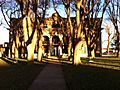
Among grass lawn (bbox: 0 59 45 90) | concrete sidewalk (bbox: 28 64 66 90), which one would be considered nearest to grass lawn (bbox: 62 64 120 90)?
concrete sidewalk (bbox: 28 64 66 90)

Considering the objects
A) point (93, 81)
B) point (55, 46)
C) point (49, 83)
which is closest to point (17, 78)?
point (49, 83)

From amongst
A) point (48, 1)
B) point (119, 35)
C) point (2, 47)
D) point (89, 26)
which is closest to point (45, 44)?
point (2, 47)

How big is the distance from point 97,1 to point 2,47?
2297 inches

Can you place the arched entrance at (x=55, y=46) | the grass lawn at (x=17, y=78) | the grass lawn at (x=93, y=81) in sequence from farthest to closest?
the arched entrance at (x=55, y=46), the grass lawn at (x=17, y=78), the grass lawn at (x=93, y=81)

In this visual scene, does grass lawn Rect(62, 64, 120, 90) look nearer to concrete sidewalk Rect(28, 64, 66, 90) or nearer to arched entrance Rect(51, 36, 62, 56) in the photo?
concrete sidewalk Rect(28, 64, 66, 90)

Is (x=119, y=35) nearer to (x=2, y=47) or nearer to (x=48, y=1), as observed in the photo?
(x=48, y=1)

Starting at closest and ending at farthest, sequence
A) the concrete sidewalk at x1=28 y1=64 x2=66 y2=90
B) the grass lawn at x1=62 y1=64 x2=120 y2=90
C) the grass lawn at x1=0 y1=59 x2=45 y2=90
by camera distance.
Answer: the grass lawn at x1=62 y1=64 x2=120 y2=90 < the concrete sidewalk at x1=28 y1=64 x2=66 y2=90 < the grass lawn at x1=0 y1=59 x2=45 y2=90

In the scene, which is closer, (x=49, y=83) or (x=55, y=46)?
(x=49, y=83)

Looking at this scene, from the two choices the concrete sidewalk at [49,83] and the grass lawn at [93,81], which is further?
the concrete sidewalk at [49,83]

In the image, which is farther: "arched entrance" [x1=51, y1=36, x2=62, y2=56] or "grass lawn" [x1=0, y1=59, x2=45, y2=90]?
"arched entrance" [x1=51, y1=36, x2=62, y2=56]

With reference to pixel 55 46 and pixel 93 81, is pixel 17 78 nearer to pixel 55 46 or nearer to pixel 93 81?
pixel 93 81

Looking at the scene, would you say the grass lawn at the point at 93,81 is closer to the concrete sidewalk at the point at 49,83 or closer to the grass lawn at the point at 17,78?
the concrete sidewalk at the point at 49,83

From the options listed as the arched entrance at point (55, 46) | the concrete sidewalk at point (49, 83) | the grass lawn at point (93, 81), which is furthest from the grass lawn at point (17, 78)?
the arched entrance at point (55, 46)

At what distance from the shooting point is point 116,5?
47938mm
